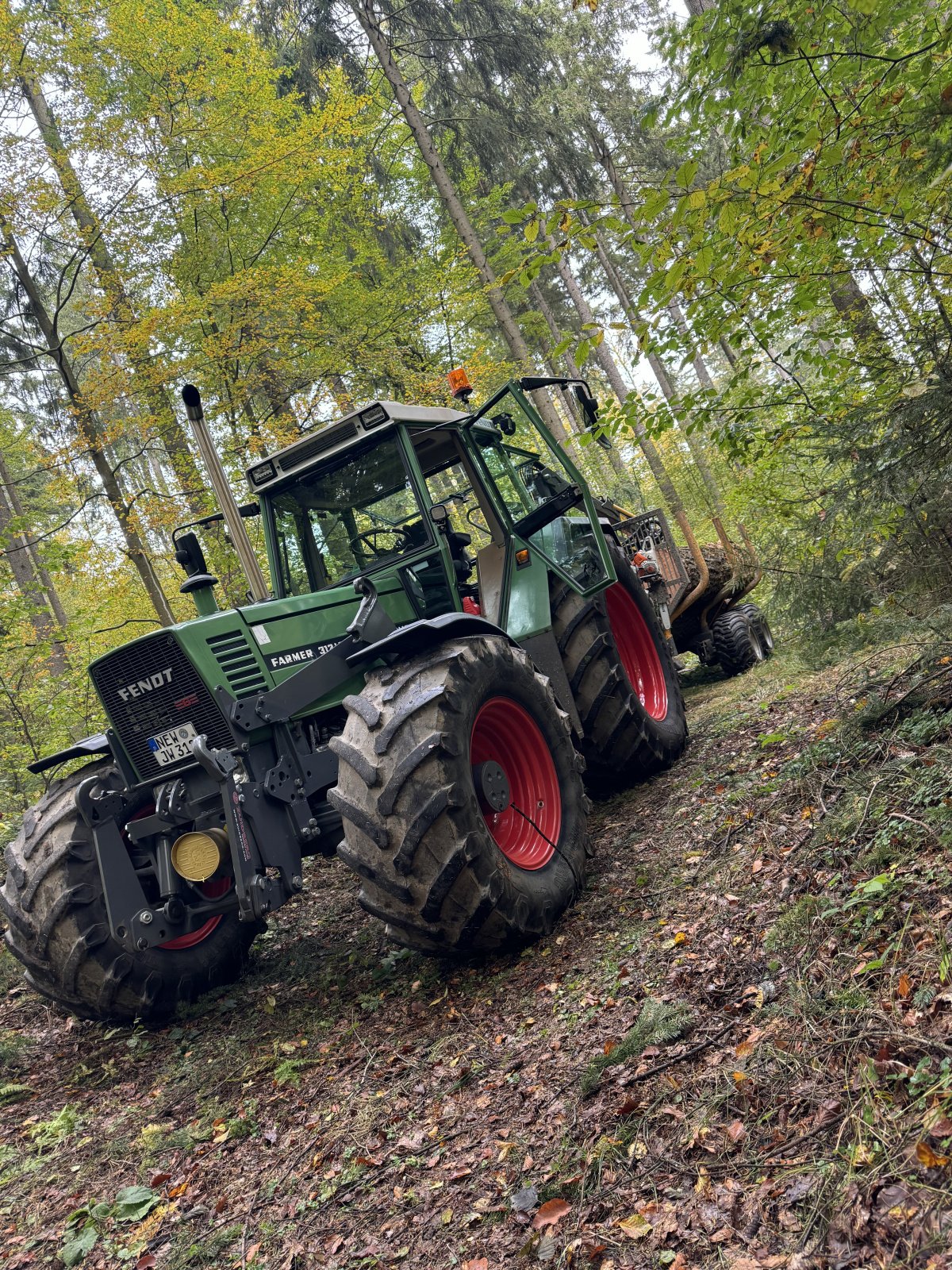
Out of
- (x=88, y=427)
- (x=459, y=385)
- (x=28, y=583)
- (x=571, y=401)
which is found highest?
(x=571, y=401)

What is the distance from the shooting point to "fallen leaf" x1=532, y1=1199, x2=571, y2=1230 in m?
2.32

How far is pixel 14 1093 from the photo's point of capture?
4422mm

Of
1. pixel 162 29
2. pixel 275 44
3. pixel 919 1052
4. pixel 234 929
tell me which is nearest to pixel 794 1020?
pixel 919 1052

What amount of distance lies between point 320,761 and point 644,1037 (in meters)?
2.13

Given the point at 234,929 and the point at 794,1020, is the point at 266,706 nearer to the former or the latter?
the point at 234,929

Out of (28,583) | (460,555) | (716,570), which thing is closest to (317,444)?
(460,555)

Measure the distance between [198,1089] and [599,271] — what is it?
81.6 ft

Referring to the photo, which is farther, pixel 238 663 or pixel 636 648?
pixel 636 648

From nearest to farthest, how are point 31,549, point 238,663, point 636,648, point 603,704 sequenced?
point 238,663 → point 603,704 → point 636,648 → point 31,549

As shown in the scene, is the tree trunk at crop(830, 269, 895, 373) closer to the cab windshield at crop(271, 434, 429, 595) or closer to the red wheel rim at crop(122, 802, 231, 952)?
the cab windshield at crop(271, 434, 429, 595)

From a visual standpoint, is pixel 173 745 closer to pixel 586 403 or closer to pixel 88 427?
pixel 586 403

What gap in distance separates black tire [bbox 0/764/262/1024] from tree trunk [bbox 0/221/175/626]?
571 cm

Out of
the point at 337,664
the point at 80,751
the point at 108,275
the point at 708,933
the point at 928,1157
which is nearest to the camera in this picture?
the point at 928,1157

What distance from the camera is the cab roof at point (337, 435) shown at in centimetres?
519
